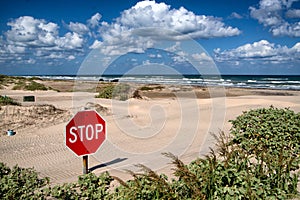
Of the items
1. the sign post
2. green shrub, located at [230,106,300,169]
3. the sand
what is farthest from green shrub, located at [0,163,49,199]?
green shrub, located at [230,106,300,169]

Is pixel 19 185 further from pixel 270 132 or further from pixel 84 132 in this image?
pixel 270 132

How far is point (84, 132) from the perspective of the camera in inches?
194

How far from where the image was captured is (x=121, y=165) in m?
6.56

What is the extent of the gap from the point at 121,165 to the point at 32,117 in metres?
6.85

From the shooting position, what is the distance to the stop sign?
4789 mm

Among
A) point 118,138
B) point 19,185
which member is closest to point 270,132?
point 19,185

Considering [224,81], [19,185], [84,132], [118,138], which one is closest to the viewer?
[19,185]

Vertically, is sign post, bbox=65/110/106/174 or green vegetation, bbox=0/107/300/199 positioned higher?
sign post, bbox=65/110/106/174

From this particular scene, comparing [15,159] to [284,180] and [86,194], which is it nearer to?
[86,194]

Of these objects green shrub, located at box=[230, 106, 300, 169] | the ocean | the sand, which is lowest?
the sand

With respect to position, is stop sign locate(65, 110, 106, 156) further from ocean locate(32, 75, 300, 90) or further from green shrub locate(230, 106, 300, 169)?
ocean locate(32, 75, 300, 90)

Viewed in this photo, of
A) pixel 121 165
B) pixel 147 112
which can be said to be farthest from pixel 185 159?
pixel 147 112

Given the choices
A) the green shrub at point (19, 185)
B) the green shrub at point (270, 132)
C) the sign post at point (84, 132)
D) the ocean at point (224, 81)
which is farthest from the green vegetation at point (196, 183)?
the ocean at point (224, 81)

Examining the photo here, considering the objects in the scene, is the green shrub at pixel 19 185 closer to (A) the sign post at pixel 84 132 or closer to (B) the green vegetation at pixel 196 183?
(B) the green vegetation at pixel 196 183
